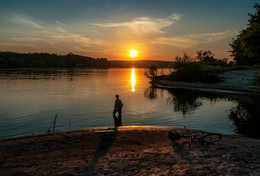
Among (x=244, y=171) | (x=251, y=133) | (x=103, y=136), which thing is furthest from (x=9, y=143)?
(x=251, y=133)

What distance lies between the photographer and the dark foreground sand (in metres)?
8.52

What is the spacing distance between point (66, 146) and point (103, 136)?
2.75 metres

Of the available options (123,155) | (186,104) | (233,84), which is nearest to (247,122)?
(186,104)

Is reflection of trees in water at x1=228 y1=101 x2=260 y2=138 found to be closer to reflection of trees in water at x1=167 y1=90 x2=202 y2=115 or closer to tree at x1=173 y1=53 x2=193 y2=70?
reflection of trees in water at x1=167 y1=90 x2=202 y2=115

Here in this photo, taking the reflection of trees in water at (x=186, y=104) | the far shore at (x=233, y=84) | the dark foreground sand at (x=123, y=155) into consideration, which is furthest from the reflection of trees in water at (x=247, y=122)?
the far shore at (x=233, y=84)

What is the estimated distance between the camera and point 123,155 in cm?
1024

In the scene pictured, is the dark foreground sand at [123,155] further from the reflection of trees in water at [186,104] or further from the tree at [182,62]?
the tree at [182,62]

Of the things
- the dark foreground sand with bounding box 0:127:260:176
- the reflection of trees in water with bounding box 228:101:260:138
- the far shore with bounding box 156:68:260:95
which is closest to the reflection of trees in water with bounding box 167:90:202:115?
the reflection of trees in water with bounding box 228:101:260:138

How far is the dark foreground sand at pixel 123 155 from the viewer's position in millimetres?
8516

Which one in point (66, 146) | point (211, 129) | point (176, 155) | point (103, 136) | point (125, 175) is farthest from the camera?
point (211, 129)

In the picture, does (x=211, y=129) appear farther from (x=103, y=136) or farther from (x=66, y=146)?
(x=66, y=146)

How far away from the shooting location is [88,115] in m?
23.1

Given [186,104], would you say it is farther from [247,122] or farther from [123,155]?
[123,155]

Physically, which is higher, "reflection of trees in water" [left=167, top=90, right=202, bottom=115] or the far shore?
the far shore
